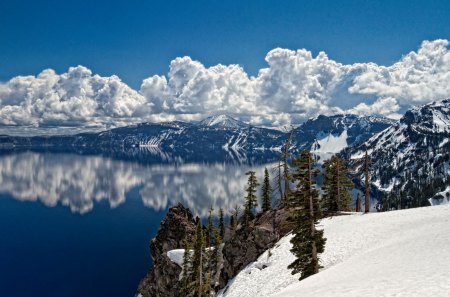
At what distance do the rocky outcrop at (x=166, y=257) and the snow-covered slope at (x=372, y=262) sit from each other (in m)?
31.4

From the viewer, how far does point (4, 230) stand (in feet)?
543

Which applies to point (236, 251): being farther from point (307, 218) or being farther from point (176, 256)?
point (307, 218)

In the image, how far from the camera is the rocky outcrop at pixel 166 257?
7781 centimetres

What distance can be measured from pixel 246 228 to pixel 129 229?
118860mm

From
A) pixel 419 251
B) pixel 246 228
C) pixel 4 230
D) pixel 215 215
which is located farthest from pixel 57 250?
pixel 419 251

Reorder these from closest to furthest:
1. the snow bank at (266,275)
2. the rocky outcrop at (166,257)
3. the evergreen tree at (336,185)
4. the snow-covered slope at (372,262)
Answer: the snow-covered slope at (372,262), the snow bank at (266,275), the evergreen tree at (336,185), the rocky outcrop at (166,257)

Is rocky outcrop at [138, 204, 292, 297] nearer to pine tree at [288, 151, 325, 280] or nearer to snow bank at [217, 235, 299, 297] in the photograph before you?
pine tree at [288, 151, 325, 280]

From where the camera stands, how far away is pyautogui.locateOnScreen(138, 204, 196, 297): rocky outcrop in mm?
77812

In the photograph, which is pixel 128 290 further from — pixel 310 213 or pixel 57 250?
pixel 310 213

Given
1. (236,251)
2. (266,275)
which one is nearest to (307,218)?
(266,275)

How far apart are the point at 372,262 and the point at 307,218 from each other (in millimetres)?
7553

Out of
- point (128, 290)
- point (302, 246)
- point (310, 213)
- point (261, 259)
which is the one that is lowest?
point (128, 290)

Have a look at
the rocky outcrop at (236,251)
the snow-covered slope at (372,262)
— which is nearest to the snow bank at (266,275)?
the snow-covered slope at (372,262)

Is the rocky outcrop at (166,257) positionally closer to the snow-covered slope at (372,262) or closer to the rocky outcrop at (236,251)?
the rocky outcrop at (236,251)
